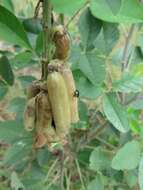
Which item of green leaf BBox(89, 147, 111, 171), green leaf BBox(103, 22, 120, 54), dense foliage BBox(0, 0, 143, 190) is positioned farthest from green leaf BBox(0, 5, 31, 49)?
green leaf BBox(89, 147, 111, 171)

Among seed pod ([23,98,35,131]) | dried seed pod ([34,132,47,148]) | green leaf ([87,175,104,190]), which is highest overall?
seed pod ([23,98,35,131])

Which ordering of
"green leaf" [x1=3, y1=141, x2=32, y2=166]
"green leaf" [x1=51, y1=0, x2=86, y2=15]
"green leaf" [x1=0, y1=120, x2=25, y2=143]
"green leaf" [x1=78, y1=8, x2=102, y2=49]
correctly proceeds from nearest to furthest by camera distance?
"green leaf" [x1=51, y1=0, x2=86, y2=15], "green leaf" [x1=78, y1=8, x2=102, y2=49], "green leaf" [x1=0, y1=120, x2=25, y2=143], "green leaf" [x1=3, y1=141, x2=32, y2=166]

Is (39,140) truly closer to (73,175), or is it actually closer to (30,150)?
(30,150)

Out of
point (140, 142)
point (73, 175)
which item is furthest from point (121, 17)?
point (73, 175)

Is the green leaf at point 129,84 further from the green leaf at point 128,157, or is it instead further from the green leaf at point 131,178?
the green leaf at point 131,178

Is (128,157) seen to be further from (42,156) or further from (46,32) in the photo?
Answer: (46,32)

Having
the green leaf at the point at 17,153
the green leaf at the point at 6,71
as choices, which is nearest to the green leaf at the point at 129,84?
the green leaf at the point at 6,71

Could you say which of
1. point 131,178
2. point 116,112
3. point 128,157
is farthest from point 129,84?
point 131,178

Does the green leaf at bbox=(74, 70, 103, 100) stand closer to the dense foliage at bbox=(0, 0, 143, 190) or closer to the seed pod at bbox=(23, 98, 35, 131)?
the dense foliage at bbox=(0, 0, 143, 190)
